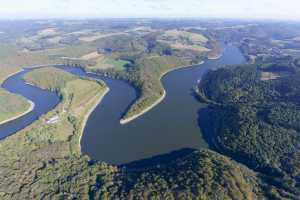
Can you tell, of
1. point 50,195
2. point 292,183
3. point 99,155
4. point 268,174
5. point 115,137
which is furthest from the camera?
point 115,137

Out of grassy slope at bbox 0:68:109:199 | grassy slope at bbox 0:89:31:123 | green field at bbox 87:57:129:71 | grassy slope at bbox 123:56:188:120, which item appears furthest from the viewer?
green field at bbox 87:57:129:71

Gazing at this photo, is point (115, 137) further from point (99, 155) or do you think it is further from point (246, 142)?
point (246, 142)

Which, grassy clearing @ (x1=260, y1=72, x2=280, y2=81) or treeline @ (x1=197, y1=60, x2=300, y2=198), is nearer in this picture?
treeline @ (x1=197, y1=60, x2=300, y2=198)

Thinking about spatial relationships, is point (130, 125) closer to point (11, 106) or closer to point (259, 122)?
point (259, 122)

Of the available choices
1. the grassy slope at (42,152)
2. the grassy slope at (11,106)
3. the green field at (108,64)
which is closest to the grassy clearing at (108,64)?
the green field at (108,64)

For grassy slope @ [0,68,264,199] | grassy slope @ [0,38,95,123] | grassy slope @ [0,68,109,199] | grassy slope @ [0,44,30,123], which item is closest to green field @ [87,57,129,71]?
grassy slope @ [0,38,95,123]

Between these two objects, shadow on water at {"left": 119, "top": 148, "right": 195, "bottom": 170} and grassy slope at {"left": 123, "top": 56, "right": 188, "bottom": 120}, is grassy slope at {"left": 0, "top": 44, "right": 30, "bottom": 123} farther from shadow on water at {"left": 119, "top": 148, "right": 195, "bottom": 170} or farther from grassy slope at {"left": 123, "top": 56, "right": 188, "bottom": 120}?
shadow on water at {"left": 119, "top": 148, "right": 195, "bottom": 170}

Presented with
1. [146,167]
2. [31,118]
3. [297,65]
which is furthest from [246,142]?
[297,65]

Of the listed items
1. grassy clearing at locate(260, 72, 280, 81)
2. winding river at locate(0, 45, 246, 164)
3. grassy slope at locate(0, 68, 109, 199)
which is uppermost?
grassy clearing at locate(260, 72, 280, 81)

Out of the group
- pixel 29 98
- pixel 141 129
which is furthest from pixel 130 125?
pixel 29 98
